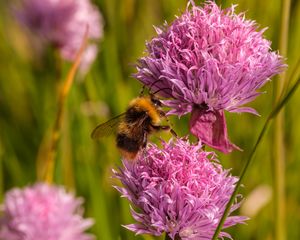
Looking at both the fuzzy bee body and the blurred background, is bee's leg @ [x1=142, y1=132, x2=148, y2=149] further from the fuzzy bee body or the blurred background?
the blurred background

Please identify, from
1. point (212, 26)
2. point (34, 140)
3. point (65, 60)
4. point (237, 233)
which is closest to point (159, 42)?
point (212, 26)

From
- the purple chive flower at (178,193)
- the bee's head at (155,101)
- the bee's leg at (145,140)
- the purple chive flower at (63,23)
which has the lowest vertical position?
the purple chive flower at (178,193)

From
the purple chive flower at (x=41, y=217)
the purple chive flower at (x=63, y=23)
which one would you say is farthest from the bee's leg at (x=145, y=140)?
the purple chive flower at (x=63, y=23)

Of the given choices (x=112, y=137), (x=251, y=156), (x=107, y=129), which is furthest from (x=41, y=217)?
(x=251, y=156)

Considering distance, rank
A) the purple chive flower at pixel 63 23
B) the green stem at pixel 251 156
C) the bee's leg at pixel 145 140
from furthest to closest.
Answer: the purple chive flower at pixel 63 23 → the bee's leg at pixel 145 140 → the green stem at pixel 251 156

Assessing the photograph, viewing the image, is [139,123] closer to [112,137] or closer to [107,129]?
[107,129]

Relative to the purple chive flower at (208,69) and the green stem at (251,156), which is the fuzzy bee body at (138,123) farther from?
the green stem at (251,156)
